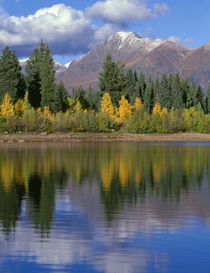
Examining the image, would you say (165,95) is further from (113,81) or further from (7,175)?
(7,175)

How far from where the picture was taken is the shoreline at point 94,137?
102675 millimetres

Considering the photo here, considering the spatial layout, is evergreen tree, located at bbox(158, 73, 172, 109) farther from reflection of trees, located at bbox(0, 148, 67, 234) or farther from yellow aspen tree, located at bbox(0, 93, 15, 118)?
reflection of trees, located at bbox(0, 148, 67, 234)

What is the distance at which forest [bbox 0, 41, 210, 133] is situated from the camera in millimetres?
106062

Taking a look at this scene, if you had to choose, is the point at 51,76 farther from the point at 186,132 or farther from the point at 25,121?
the point at 186,132

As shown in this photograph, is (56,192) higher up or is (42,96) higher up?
(42,96)

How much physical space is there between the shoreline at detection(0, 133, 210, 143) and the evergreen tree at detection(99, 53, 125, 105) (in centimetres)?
1909

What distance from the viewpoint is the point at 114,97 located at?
136625 millimetres

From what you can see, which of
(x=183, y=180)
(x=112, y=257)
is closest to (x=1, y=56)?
(x=183, y=180)

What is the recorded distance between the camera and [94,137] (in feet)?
373

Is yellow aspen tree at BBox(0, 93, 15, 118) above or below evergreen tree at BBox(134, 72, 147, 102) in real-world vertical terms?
below

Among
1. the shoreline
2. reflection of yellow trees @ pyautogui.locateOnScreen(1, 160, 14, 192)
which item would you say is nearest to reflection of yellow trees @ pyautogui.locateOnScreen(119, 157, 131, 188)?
reflection of yellow trees @ pyautogui.locateOnScreen(1, 160, 14, 192)

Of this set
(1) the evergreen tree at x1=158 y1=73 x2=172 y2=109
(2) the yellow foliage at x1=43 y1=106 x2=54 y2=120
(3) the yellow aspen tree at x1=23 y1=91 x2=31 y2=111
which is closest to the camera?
(3) the yellow aspen tree at x1=23 y1=91 x2=31 y2=111

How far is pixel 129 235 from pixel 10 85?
9459 centimetres

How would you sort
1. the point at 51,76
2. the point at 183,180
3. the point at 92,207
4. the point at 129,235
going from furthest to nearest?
the point at 51,76 < the point at 183,180 < the point at 92,207 < the point at 129,235
